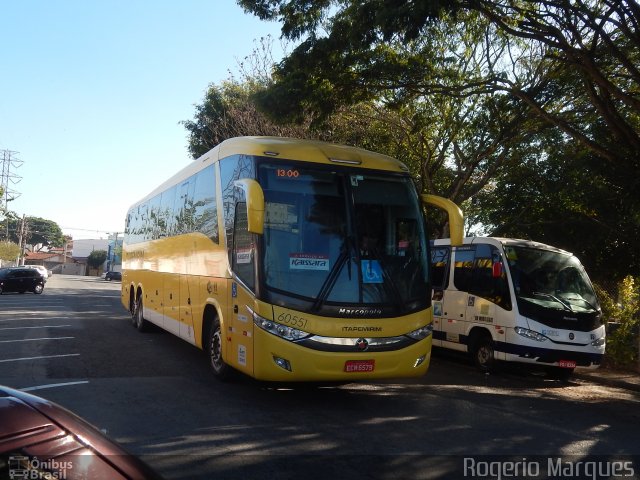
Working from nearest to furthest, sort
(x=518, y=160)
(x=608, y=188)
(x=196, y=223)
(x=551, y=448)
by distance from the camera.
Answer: (x=551, y=448) < (x=196, y=223) < (x=608, y=188) < (x=518, y=160)

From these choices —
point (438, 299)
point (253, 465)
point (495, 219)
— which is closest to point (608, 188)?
point (495, 219)

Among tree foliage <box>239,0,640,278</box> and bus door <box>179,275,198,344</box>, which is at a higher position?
tree foliage <box>239,0,640,278</box>

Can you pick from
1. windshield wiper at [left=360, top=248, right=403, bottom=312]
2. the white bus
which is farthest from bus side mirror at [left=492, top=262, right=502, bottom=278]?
windshield wiper at [left=360, top=248, right=403, bottom=312]

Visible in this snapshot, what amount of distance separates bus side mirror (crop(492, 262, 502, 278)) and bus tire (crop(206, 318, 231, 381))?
529cm

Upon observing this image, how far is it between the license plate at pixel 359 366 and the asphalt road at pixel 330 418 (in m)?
0.53

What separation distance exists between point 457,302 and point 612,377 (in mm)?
3126

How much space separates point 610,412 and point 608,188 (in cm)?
617

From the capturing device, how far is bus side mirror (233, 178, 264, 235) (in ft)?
22.6

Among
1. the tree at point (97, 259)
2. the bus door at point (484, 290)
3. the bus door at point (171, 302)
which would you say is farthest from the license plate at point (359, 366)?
the tree at point (97, 259)

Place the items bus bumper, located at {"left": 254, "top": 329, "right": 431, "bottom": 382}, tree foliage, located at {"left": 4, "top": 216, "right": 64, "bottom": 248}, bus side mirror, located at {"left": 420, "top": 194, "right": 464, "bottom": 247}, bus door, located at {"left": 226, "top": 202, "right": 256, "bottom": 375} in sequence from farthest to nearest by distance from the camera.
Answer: tree foliage, located at {"left": 4, "top": 216, "right": 64, "bottom": 248} < bus side mirror, located at {"left": 420, "top": 194, "right": 464, "bottom": 247} < bus door, located at {"left": 226, "top": 202, "right": 256, "bottom": 375} < bus bumper, located at {"left": 254, "top": 329, "right": 431, "bottom": 382}

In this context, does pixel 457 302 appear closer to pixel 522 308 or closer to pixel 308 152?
pixel 522 308

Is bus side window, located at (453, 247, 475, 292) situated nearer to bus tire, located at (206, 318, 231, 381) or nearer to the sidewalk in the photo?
the sidewalk

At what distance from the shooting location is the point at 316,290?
7.32m

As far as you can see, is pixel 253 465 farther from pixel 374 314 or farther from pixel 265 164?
pixel 265 164
